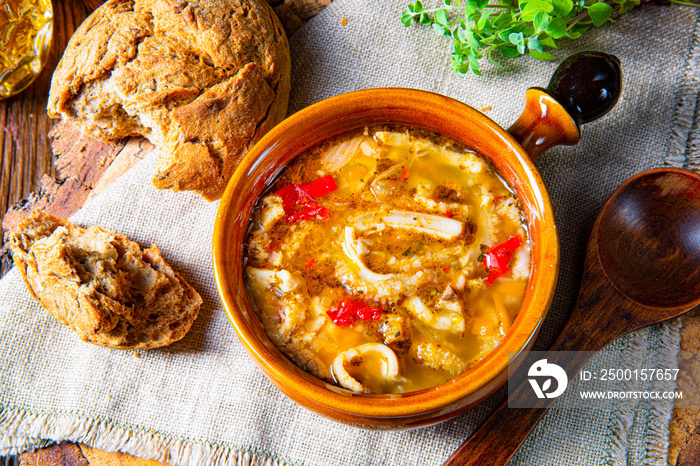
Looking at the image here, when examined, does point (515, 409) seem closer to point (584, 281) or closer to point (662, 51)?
point (584, 281)

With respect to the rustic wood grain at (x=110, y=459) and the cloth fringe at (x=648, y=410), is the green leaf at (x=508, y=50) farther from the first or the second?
the rustic wood grain at (x=110, y=459)

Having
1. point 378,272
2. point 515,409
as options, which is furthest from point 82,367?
point 515,409

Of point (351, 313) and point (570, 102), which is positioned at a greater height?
point (570, 102)

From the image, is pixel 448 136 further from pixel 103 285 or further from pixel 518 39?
pixel 103 285

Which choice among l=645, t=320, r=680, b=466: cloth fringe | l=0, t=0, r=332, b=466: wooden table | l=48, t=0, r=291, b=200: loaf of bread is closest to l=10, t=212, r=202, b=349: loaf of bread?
l=0, t=0, r=332, b=466: wooden table

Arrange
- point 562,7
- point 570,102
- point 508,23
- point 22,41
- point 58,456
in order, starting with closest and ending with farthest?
point 570,102 < point 562,7 < point 508,23 < point 58,456 < point 22,41

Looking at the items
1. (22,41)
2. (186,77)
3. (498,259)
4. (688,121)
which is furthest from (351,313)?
(22,41)

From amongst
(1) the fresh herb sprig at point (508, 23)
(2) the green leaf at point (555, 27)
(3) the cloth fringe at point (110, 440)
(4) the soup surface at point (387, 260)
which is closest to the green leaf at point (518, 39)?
(1) the fresh herb sprig at point (508, 23)
